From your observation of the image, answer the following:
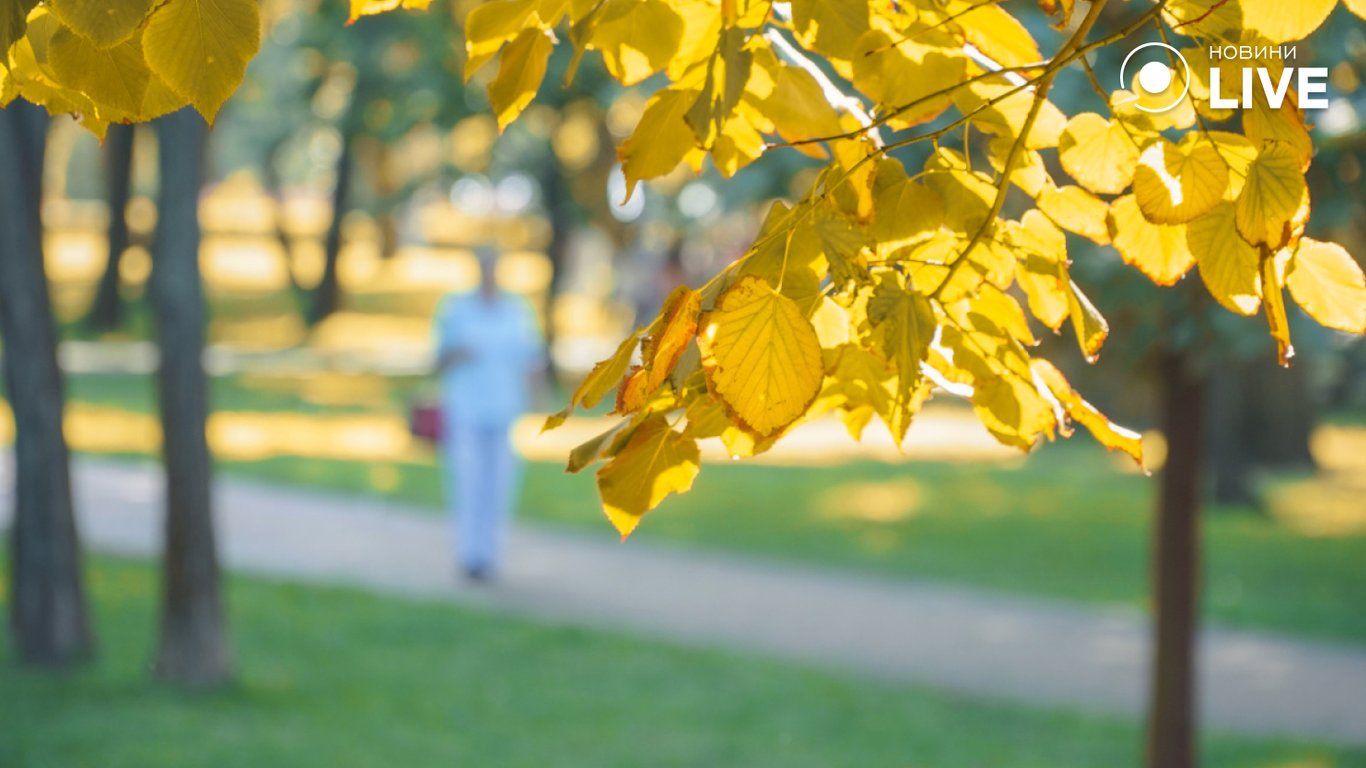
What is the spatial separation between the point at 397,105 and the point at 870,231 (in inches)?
1007

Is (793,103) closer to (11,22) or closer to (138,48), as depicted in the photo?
(138,48)

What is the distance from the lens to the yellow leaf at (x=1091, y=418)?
1.68 meters

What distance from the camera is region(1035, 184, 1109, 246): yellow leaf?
1.82 m

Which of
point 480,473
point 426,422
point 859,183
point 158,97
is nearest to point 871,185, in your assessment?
point 859,183

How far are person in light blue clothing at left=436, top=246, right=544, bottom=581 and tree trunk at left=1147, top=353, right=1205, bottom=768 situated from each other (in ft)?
15.3

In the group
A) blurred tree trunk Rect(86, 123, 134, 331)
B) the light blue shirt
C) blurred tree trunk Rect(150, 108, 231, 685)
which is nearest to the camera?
blurred tree trunk Rect(150, 108, 231, 685)

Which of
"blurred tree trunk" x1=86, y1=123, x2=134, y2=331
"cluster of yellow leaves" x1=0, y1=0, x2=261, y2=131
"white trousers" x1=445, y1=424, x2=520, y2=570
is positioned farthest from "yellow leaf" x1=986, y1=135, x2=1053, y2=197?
"blurred tree trunk" x1=86, y1=123, x2=134, y2=331

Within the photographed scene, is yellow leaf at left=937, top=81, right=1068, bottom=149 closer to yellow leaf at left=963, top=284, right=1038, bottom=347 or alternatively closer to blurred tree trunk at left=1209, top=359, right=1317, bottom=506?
yellow leaf at left=963, top=284, right=1038, bottom=347

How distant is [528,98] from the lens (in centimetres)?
182

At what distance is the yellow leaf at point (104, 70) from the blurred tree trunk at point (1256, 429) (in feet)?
46.8

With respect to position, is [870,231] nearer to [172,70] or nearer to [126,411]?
[172,70]

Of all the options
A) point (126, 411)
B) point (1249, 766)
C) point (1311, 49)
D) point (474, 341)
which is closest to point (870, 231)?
point (1311, 49)

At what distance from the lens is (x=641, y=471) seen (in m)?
1.59

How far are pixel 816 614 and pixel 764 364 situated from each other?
8389 mm
